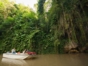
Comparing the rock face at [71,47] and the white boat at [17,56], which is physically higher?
the rock face at [71,47]

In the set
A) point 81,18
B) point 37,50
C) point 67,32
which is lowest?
point 37,50

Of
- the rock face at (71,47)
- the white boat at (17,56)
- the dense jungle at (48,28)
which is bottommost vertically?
the white boat at (17,56)

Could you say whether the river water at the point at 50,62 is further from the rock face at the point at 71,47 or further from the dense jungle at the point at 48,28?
the dense jungle at the point at 48,28

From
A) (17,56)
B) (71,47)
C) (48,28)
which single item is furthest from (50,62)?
(48,28)

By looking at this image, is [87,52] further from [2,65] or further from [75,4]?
[2,65]

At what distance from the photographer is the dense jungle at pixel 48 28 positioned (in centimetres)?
1548

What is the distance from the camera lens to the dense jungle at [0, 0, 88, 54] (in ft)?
50.8

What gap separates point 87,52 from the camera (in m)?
16.6

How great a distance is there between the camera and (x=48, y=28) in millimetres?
17797

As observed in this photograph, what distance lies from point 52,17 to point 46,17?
1080 mm

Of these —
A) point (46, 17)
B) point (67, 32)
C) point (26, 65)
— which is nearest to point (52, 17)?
point (46, 17)

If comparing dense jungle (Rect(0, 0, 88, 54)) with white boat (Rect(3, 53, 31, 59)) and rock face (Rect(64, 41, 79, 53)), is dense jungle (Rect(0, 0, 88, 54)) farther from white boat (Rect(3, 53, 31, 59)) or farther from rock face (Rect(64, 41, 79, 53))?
white boat (Rect(3, 53, 31, 59))

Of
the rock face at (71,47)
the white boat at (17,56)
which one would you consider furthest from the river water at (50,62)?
the rock face at (71,47)

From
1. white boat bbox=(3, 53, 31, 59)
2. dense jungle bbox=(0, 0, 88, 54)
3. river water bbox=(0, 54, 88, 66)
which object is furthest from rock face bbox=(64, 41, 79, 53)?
white boat bbox=(3, 53, 31, 59)
